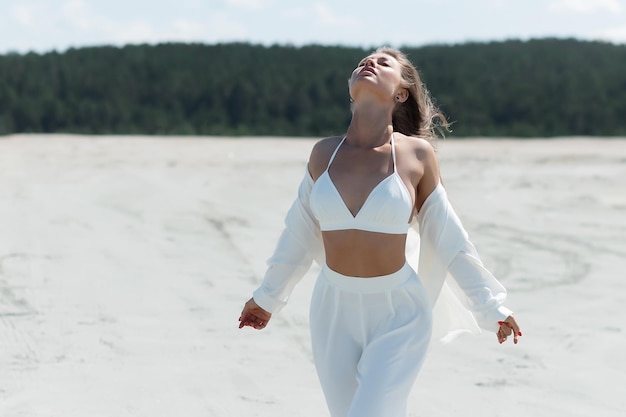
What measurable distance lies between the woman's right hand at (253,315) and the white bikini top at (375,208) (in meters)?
0.53

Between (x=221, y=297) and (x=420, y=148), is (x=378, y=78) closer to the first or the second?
(x=420, y=148)

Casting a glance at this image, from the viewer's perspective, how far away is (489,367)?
17.3ft

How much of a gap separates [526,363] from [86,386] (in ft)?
8.52

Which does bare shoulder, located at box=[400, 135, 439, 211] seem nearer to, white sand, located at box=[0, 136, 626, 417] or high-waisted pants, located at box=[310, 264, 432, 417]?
high-waisted pants, located at box=[310, 264, 432, 417]

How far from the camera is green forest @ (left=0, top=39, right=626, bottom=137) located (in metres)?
23.4

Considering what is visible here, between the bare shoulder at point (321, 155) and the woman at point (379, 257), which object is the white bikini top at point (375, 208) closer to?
the woman at point (379, 257)

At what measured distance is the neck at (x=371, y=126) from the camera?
3.32 meters

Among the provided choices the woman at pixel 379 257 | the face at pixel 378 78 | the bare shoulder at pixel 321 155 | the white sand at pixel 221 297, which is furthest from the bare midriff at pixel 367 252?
the white sand at pixel 221 297

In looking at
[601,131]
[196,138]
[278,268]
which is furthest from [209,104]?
[278,268]

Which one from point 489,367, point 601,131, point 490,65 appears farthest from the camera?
point 490,65

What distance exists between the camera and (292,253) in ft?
11.4

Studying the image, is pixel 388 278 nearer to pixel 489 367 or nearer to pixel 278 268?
pixel 278 268

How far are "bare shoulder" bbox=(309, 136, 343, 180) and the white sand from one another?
1.63m

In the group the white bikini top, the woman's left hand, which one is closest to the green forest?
the white bikini top
